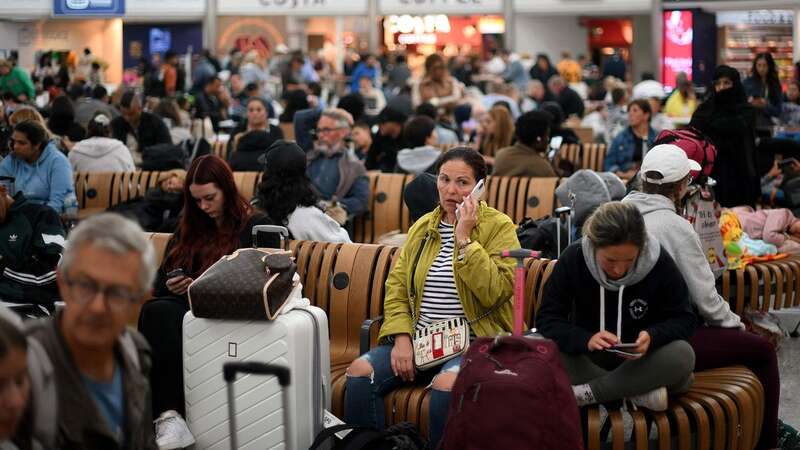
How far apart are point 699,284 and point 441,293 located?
116cm

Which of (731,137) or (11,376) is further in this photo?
(731,137)

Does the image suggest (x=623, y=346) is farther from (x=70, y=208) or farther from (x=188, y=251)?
(x=70, y=208)

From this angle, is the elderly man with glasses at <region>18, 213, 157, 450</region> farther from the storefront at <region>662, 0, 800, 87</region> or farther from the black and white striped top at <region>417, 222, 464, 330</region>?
the storefront at <region>662, 0, 800, 87</region>

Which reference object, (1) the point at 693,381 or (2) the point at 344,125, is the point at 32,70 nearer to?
(2) the point at 344,125

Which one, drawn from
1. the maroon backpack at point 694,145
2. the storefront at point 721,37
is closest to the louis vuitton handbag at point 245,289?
the maroon backpack at point 694,145

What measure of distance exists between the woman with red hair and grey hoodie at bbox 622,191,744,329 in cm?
194

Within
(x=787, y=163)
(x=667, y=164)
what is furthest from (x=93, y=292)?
(x=787, y=163)

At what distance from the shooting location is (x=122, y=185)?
1112 cm

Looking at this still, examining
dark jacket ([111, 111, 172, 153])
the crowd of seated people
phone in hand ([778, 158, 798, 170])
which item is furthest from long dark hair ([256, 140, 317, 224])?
dark jacket ([111, 111, 172, 153])

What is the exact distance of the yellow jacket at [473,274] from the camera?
581 centimetres

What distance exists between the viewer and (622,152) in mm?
12492

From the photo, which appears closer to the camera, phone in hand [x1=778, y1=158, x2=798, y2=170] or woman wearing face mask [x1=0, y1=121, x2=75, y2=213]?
woman wearing face mask [x1=0, y1=121, x2=75, y2=213]

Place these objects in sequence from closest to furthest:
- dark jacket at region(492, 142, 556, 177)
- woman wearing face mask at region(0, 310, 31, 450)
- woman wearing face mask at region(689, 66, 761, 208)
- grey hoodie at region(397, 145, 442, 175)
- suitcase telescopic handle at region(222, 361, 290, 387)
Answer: woman wearing face mask at region(0, 310, 31, 450) → suitcase telescopic handle at region(222, 361, 290, 387) → woman wearing face mask at region(689, 66, 761, 208) → dark jacket at region(492, 142, 556, 177) → grey hoodie at region(397, 145, 442, 175)

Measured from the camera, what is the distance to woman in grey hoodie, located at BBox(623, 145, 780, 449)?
6.01 metres
